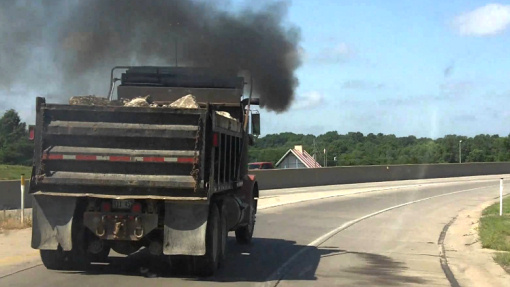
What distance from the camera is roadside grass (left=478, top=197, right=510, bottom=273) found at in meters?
11.3

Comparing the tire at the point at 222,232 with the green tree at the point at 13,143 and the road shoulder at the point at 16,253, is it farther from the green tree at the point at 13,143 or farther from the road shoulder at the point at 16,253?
the green tree at the point at 13,143

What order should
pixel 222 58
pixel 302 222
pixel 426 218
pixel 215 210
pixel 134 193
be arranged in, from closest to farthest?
pixel 134 193 < pixel 215 210 < pixel 222 58 < pixel 302 222 < pixel 426 218

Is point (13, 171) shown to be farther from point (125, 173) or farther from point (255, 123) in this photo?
point (125, 173)

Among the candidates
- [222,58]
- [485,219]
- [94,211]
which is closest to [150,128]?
[94,211]

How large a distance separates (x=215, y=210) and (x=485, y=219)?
1194cm

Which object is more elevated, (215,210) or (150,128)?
(150,128)

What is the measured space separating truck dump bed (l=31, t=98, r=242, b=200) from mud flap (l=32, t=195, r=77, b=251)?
0.60 ft

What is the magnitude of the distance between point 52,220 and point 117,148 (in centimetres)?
128

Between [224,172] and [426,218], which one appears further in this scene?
[426,218]

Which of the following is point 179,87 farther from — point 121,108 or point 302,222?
point 302,222

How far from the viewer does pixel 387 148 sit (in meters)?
61.5


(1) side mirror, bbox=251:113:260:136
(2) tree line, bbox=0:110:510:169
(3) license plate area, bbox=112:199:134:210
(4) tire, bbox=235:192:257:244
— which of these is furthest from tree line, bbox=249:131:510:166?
(3) license plate area, bbox=112:199:134:210

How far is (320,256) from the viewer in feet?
37.1

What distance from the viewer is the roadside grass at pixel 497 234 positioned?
446 inches
